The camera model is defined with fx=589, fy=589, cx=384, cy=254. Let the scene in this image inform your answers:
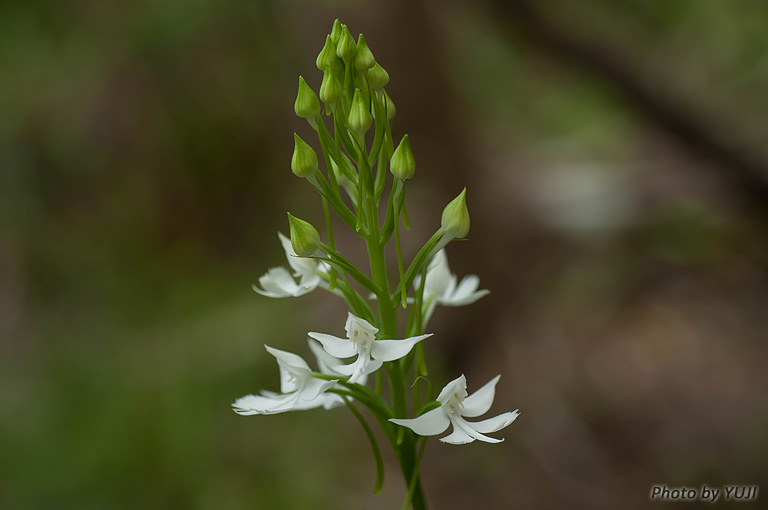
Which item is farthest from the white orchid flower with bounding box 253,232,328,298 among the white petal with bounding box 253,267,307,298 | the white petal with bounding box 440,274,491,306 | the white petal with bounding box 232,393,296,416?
the white petal with bounding box 440,274,491,306

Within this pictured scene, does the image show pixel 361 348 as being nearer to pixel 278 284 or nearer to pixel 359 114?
pixel 278 284

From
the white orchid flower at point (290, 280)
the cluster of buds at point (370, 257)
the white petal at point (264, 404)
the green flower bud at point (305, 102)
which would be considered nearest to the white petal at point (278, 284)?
the white orchid flower at point (290, 280)

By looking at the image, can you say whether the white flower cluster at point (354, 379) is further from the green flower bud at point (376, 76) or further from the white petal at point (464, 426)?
the green flower bud at point (376, 76)

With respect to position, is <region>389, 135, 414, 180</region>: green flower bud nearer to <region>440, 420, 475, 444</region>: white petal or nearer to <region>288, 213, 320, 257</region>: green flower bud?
<region>288, 213, 320, 257</region>: green flower bud

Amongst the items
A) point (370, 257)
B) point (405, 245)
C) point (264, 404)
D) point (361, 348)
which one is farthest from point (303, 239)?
point (405, 245)

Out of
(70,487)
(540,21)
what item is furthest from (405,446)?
(540,21)

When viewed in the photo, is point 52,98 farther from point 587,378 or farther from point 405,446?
point 405,446
